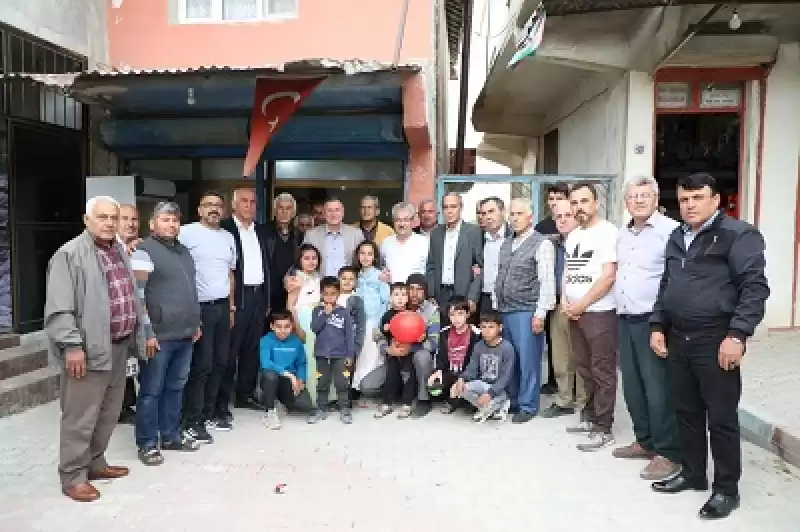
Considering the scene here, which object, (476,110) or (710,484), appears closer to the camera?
(710,484)

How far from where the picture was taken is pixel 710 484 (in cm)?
404

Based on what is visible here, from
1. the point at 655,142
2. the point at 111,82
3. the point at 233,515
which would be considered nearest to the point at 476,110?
the point at 655,142

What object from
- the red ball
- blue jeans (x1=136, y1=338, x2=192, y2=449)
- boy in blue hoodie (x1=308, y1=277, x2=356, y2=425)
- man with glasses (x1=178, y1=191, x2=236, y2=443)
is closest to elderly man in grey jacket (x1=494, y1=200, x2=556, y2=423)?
the red ball

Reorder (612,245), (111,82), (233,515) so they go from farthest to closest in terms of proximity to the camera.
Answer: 1. (111,82)
2. (612,245)
3. (233,515)

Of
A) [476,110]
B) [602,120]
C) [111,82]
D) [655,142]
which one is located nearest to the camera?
[111,82]

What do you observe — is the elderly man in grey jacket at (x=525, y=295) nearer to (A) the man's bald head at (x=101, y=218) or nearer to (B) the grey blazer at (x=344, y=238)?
(B) the grey blazer at (x=344, y=238)

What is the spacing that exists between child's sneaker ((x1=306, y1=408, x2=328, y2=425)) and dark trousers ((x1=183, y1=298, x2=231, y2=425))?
822 millimetres

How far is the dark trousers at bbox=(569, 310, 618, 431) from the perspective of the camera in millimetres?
4680

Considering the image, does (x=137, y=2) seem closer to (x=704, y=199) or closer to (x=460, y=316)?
(x=460, y=316)

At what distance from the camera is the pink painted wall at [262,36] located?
7.71 metres

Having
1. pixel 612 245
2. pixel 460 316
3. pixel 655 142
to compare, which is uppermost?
pixel 655 142

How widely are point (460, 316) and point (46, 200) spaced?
463 cm

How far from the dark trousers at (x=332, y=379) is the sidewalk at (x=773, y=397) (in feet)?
10.1

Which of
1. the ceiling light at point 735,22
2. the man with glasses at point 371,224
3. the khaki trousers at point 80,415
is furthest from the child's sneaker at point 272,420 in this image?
the ceiling light at point 735,22
